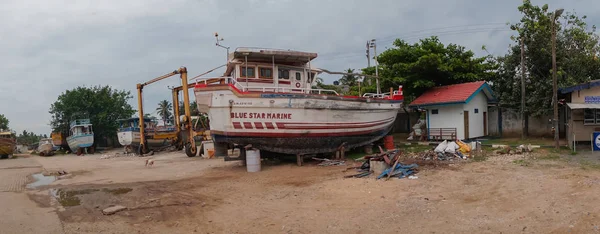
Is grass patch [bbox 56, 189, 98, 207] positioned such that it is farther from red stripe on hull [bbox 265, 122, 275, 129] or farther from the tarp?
the tarp

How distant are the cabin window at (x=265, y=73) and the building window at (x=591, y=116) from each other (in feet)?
40.0

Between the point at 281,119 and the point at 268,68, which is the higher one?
the point at 268,68

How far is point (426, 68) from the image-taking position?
1953 cm

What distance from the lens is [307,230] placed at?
18.8 ft

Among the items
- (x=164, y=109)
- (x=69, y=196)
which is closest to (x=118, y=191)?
(x=69, y=196)

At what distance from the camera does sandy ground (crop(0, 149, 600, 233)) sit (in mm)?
5691

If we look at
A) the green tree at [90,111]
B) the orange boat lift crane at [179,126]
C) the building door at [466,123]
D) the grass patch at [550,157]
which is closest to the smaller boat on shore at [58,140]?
the green tree at [90,111]

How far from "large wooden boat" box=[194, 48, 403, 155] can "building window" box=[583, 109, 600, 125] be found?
26.1 ft

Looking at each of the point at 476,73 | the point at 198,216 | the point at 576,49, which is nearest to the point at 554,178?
the point at 198,216

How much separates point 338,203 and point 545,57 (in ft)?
50.0

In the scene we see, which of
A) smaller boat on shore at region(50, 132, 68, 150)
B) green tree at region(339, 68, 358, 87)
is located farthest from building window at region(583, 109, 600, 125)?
smaller boat on shore at region(50, 132, 68, 150)

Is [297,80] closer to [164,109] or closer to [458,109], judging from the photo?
[458,109]

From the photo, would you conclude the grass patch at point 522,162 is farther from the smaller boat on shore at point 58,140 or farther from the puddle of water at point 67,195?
the smaller boat on shore at point 58,140

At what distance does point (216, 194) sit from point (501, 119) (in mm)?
16751
